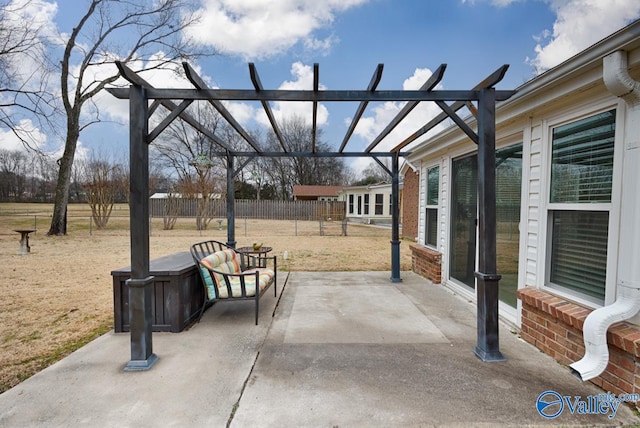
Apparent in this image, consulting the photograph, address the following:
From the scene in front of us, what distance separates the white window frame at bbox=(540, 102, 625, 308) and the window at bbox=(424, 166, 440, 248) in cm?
265

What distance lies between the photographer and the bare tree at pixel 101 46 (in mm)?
13211

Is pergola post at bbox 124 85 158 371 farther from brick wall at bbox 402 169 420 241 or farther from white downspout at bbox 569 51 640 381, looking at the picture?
brick wall at bbox 402 169 420 241

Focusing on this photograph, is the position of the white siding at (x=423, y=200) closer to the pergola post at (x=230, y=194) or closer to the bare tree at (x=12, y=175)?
the pergola post at (x=230, y=194)

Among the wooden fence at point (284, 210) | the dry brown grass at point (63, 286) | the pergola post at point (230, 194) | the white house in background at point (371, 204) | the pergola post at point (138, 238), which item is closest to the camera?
the pergola post at point (138, 238)

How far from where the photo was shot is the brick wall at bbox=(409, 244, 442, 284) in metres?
5.43

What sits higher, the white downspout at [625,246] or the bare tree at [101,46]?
the bare tree at [101,46]

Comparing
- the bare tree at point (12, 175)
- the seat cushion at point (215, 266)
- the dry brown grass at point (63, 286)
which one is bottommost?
the dry brown grass at point (63, 286)

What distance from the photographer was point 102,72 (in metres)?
14.2

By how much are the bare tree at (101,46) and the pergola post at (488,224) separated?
47.0ft

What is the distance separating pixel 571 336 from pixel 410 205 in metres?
11.0


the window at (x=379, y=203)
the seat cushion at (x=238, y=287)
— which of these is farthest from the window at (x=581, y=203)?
the window at (x=379, y=203)

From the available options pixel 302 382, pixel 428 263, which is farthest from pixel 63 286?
pixel 428 263

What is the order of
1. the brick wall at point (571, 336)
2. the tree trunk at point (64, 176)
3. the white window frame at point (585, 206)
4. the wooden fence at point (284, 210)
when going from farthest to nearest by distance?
the wooden fence at point (284, 210) → the tree trunk at point (64, 176) → the white window frame at point (585, 206) → the brick wall at point (571, 336)

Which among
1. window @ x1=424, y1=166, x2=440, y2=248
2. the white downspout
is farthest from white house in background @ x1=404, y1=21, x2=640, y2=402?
window @ x1=424, y1=166, x2=440, y2=248
